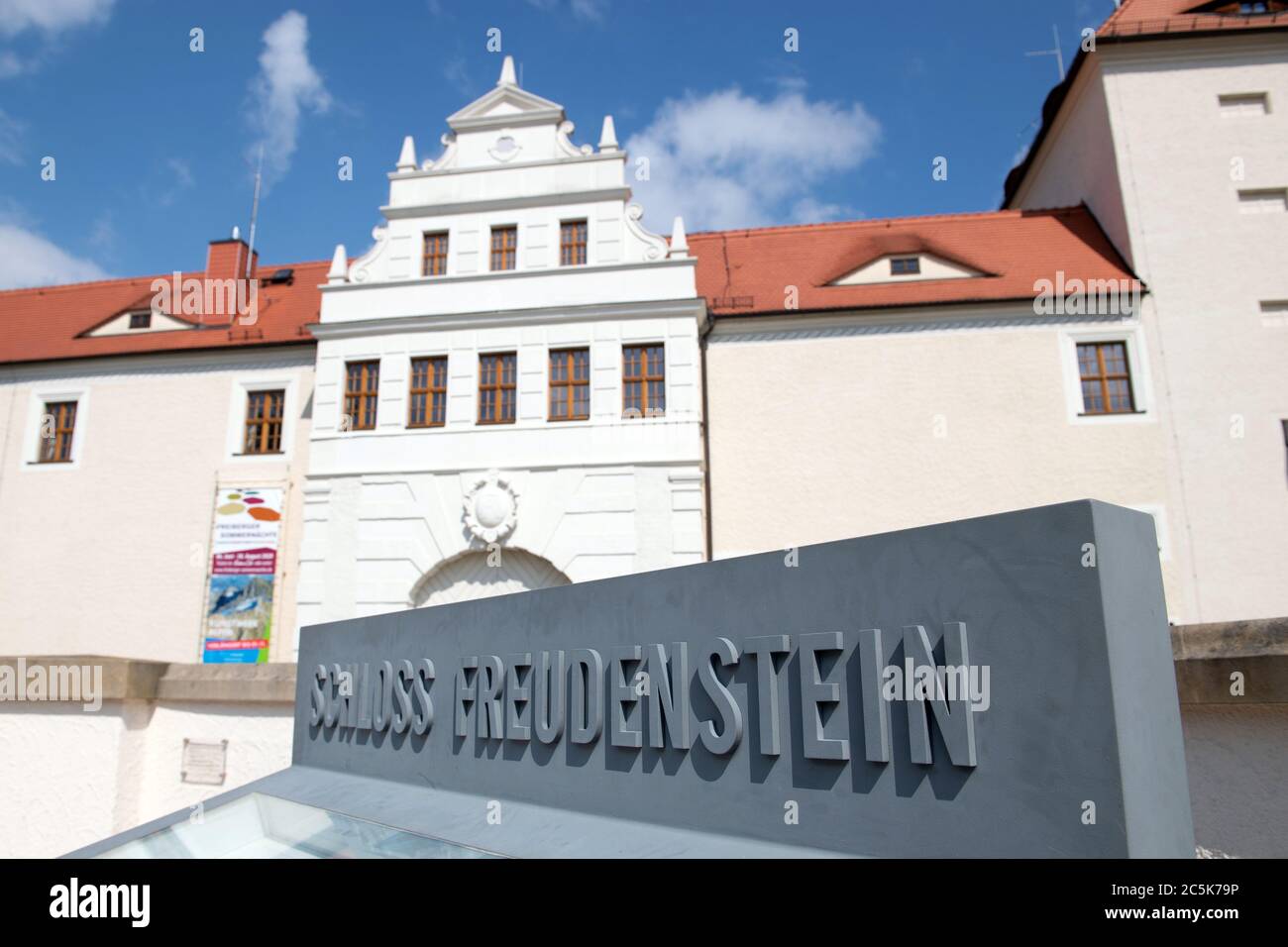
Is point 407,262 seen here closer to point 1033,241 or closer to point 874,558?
point 1033,241

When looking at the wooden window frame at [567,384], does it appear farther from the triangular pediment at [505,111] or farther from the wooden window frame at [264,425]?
the wooden window frame at [264,425]

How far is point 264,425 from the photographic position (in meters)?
21.7

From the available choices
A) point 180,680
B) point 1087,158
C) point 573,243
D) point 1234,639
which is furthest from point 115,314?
point 1234,639

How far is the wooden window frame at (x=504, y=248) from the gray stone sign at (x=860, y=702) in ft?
50.0

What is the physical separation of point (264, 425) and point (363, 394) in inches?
135

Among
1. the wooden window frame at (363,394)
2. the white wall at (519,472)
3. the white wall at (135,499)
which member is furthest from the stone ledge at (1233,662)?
the white wall at (135,499)

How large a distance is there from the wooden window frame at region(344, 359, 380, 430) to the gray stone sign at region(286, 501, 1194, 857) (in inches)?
575

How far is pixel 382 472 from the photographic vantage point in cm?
1916

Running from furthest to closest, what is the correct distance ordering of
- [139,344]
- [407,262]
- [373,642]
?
1. [139,344]
2. [407,262]
3. [373,642]

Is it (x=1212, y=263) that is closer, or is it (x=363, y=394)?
(x=1212, y=263)

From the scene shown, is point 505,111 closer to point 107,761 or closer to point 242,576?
point 242,576

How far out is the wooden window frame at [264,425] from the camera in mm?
21500

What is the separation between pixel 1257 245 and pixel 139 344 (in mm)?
25875
